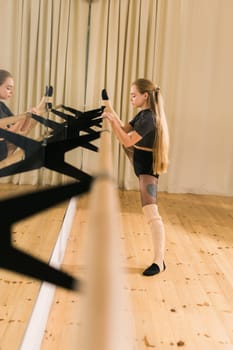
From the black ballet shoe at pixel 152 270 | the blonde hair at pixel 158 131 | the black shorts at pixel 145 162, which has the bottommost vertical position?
the black ballet shoe at pixel 152 270

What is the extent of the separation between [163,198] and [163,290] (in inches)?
90.4

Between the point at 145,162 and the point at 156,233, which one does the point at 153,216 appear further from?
the point at 145,162

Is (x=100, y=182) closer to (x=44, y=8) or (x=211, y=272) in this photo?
(x=211, y=272)

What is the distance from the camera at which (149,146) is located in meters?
2.82

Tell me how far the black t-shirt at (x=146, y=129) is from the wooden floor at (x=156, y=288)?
0.73 meters

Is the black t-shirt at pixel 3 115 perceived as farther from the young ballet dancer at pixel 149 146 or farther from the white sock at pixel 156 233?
the white sock at pixel 156 233

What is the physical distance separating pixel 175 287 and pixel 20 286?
0.87 metres

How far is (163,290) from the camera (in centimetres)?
263

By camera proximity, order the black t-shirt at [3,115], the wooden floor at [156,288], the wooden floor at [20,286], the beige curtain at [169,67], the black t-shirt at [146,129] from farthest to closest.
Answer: the beige curtain at [169,67]
the black t-shirt at [146,129]
the wooden floor at [156,288]
the wooden floor at [20,286]
the black t-shirt at [3,115]

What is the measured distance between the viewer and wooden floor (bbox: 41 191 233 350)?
2.12 m

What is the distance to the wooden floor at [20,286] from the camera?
1877 millimetres

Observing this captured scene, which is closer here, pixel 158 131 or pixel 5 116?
pixel 5 116

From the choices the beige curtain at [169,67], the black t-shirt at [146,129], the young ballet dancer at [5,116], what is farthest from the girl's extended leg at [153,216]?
the beige curtain at [169,67]

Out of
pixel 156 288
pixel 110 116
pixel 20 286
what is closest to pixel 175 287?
pixel 156 288
